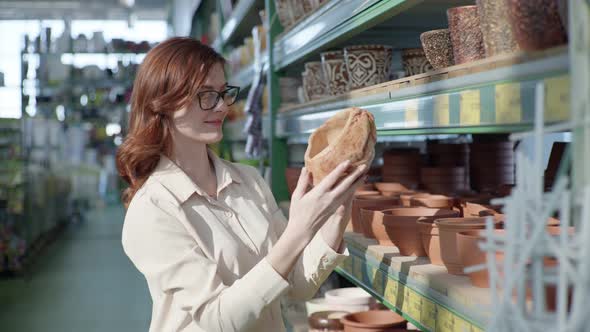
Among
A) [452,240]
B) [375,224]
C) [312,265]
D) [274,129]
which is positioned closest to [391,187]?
[375,224]

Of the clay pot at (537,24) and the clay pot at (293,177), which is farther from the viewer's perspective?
the clay pot at (293,177)

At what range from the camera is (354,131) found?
1512 mm

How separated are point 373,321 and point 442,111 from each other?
896 mm

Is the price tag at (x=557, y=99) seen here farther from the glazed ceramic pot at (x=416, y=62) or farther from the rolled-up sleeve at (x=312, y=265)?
the glazed ceramic pot at (x=416, y=62)

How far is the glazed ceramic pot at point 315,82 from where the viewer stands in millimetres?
2693

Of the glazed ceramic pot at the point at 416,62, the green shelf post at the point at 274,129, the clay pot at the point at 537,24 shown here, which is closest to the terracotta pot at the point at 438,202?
the glazed ceramic pot at the point at 416,62

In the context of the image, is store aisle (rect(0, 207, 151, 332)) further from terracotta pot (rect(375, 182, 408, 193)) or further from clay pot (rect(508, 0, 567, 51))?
clay pot (rect(508, 0, 567, 51))

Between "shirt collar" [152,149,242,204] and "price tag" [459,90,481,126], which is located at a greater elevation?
"price tag" [459,90,481,126]

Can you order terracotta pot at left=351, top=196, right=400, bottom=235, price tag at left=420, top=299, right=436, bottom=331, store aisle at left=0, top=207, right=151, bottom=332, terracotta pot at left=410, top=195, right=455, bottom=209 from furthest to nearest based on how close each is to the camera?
store aisle at left=0, top=207, right=151, bottom=332
terracotta pot at left=351, top=196, right=400, bottom=235
terracotta pot at left=410, top=195, right=455, bottom=209
price tag at left=420, top=299, right=436, bottom=331

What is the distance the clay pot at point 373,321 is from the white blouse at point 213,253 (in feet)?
0.65

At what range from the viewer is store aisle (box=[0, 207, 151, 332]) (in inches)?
197

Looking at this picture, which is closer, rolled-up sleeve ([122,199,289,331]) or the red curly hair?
rolled-up sleeve ([122,199,289,331])

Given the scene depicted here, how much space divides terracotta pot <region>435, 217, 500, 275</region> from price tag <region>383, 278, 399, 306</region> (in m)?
0.20

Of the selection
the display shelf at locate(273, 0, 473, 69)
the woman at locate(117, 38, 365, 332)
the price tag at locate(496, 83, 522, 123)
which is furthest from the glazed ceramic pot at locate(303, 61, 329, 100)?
the price tag at locate(496, 83, 522, 123)
